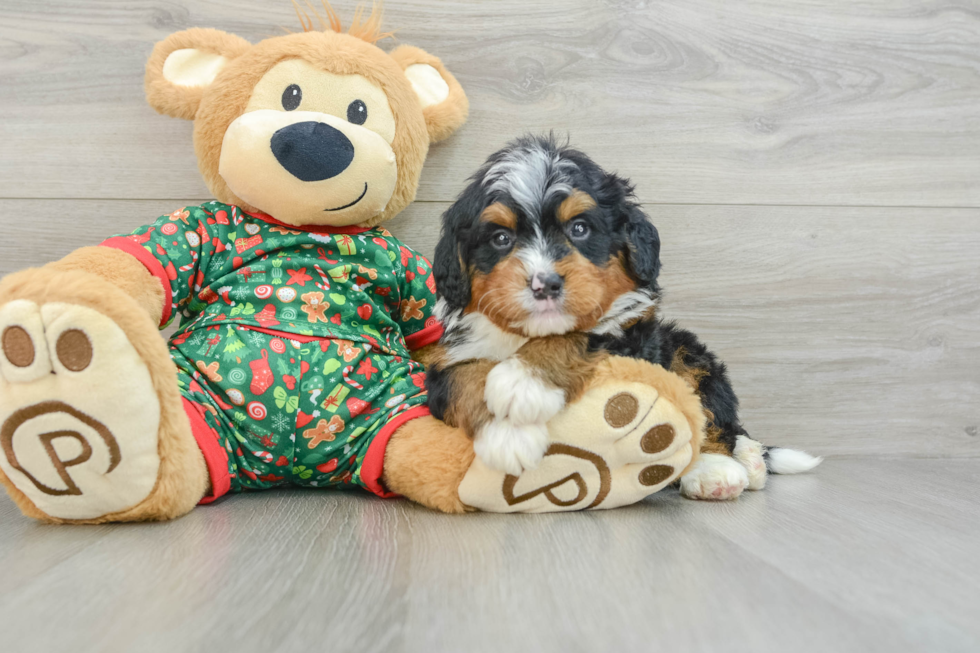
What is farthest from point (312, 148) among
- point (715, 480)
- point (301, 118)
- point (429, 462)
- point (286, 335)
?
point (715, 480)

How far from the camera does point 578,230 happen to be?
1418 mm

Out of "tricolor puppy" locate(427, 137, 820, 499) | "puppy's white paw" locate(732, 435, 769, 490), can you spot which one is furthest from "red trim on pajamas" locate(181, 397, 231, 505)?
"puppy's white paw" locate(732, 435, 769, 490)

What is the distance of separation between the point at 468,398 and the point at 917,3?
79.9 inches

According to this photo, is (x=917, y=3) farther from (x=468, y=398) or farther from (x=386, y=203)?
(x=468, y=398)

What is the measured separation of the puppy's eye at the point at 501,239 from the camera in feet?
4.65

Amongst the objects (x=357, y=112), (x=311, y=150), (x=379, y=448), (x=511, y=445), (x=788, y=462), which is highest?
(x=357, y=112)

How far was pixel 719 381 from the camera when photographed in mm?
1748

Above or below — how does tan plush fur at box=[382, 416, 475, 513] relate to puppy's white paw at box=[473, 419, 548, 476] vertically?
below

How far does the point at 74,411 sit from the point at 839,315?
7.02 ft

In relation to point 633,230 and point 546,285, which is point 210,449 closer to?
point 546,285

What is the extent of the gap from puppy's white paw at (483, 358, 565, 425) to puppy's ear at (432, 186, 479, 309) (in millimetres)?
227

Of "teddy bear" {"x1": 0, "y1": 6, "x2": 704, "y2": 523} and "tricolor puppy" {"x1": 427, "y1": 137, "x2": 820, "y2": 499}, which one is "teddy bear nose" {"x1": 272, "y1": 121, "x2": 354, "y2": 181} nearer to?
"teddy bear" {"x1": 0, "y1": 6, "x2": 704, "y2": 523}

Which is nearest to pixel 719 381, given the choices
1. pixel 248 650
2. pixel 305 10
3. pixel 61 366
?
pixel 248 650

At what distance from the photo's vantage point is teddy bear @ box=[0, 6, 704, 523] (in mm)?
1286
